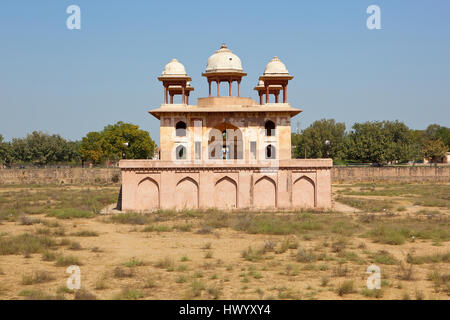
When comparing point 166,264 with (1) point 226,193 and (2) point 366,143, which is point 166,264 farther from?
(2) point 366,143

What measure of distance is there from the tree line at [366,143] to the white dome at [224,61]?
3753cm

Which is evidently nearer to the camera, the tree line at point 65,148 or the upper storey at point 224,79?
the upper storey at point 224,79

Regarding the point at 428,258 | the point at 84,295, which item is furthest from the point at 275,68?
the point at 84,295

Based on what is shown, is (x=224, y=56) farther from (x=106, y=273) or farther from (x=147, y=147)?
(x=147, y=147)

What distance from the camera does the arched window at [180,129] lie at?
33944 millimetres

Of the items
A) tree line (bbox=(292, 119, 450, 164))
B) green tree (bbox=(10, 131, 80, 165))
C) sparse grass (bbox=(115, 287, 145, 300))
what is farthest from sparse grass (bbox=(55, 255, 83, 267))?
green tree (bbox=(10, 131, 80, 165))

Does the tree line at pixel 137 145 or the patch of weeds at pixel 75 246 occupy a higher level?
the tree line at pixel 137 145

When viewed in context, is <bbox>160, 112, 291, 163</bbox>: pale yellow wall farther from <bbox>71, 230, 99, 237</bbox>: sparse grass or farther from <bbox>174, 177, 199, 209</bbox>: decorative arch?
<bbox>71, 230, 99, 237</bbox>: sparse grass

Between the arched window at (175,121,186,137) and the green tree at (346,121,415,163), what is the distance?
158 feet

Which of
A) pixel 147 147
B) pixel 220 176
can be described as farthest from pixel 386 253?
pixel 147 147

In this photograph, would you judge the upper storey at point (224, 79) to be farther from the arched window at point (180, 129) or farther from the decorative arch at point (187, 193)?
the decorative arch at point (187, 193)

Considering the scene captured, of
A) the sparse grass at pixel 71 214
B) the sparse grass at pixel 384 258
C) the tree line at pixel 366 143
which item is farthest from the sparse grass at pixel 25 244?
the tree line at pixel 366 143

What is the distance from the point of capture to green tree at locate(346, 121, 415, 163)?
7475 cm

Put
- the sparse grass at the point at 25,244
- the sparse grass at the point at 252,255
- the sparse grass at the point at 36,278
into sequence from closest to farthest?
the sparse grass at the point at 36,278
the sparse grass at the point at 252,255
the sparse grass at the point at 25,244
